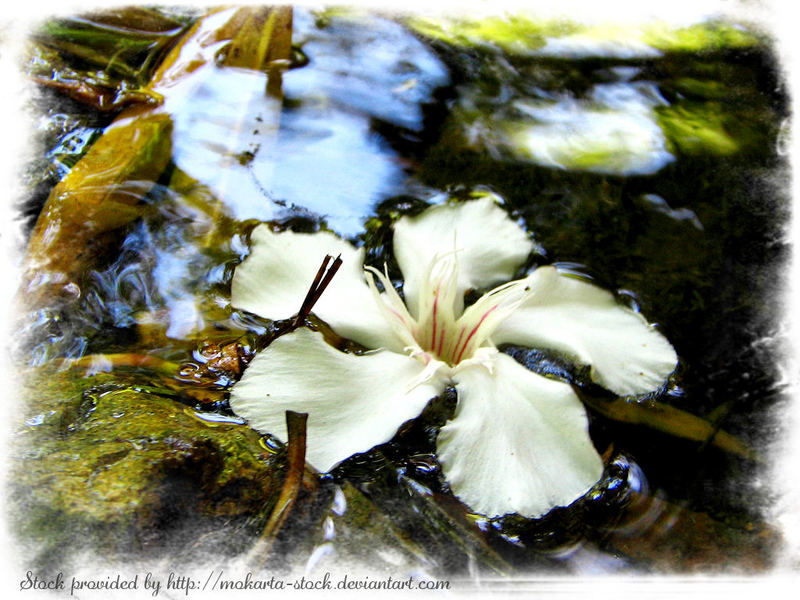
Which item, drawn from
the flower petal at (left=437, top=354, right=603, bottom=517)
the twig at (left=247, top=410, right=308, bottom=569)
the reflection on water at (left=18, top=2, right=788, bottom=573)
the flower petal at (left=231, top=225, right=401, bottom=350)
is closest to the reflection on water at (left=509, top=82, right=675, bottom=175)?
the reflection on water at (left=18, top=2, right=788, bottom=573)

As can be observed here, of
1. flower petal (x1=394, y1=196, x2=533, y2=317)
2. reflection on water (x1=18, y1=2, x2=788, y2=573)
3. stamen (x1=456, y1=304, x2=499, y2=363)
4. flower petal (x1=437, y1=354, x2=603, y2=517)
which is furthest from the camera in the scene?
flower petal (x1=394, y1=196, x2=533, y2=317)

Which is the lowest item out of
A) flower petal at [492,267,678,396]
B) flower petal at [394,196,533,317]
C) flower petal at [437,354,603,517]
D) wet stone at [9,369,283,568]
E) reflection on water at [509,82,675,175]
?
wet stone at [9,369,283,568]

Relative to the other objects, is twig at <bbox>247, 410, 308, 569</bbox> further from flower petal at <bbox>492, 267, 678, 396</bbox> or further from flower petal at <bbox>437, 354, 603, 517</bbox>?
flower petal at <bbox>492, 267, 678, 396</bbox>

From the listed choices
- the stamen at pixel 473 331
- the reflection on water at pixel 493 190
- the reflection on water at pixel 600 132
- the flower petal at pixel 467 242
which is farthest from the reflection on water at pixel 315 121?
the stamen at pixel 473 331

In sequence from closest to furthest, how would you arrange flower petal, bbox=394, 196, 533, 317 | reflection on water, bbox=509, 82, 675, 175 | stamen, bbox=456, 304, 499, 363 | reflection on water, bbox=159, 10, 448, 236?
1. stamen, bbox=456, 304, 499, 363
2. flower petal, bbox=394, 196, 533, 317
3. reflection on water, bbox=159, 10, 448, 236
4. reflection on water, bbox=509, 82, 675, 175

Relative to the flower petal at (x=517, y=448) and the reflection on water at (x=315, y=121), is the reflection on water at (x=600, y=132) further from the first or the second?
the flower petal at (x=517, y=448)

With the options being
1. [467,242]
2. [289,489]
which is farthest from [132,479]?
[467,242]

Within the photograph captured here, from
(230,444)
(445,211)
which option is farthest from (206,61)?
(230,444)
